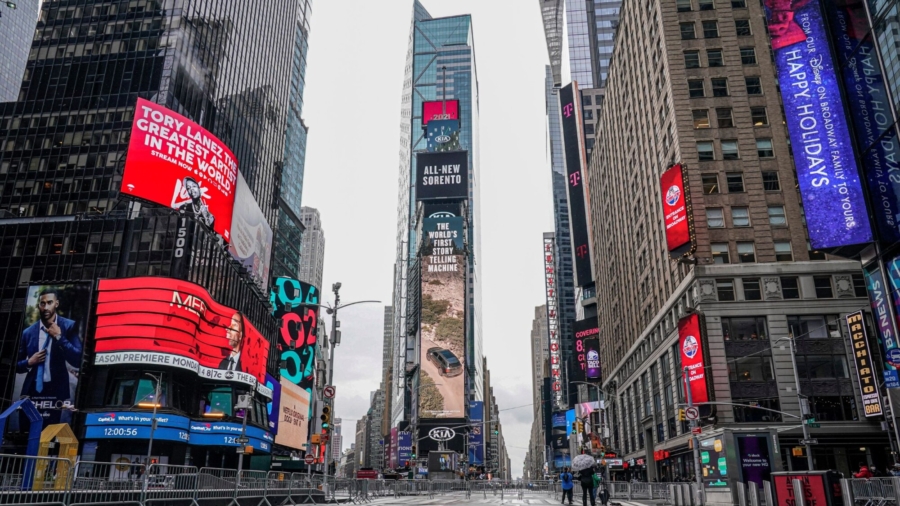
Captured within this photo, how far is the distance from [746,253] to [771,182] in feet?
21.6

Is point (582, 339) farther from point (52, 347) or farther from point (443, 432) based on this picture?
point (52, 347)

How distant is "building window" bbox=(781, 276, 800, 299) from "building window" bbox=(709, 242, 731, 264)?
436 centimetres

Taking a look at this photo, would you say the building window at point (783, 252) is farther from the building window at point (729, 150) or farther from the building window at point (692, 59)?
the building window at point (692, 59)

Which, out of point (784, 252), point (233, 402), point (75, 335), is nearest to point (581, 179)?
point (784, 252)

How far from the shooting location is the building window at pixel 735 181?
53.6 meters

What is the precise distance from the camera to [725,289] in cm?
5078

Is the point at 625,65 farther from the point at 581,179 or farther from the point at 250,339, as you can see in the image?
the point at 250,339

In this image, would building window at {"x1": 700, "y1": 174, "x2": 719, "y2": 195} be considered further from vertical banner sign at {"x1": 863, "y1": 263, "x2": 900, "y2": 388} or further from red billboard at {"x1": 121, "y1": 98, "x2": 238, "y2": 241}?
red billboard at {"x1": 121, "y1": 98, "x2": 238, "y2": 241}

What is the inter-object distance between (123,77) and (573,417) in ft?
287

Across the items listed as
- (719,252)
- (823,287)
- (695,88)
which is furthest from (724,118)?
(823,287)

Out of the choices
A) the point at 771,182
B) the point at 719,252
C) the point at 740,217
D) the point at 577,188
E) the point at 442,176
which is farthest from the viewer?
the point at 442,176

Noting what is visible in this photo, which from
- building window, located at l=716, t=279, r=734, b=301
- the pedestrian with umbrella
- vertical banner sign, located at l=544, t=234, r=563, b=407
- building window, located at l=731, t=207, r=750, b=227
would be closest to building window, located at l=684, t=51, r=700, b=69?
building window, located at l=731, t=207, r=750, b=227

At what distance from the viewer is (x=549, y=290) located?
7283 inches

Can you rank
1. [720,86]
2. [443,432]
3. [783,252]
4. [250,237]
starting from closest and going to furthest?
[783,252], [720,86], [250,237], [443,432]
